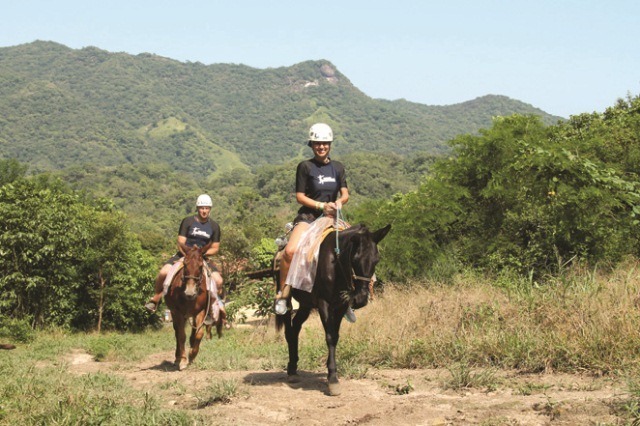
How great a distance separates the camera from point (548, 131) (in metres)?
27.1

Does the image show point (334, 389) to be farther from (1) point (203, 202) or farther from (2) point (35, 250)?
(2) point (35, 250)

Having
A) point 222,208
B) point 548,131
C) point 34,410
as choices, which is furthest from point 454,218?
point 222,208

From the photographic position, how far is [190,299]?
1217 cm

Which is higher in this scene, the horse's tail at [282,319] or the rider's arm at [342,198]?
the rider's arm at [342,198]

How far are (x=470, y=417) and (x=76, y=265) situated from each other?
30.4m

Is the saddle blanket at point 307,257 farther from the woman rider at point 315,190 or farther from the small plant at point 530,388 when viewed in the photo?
the small plant at point 530,388

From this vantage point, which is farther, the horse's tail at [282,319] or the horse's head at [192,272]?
the horse's head at [192,272]

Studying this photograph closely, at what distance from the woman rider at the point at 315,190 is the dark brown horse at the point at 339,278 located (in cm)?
36

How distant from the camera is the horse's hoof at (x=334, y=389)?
7.88 meters

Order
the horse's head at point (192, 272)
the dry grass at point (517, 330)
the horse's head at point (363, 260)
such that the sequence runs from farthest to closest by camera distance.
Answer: the horse's head at point (192, 272) < the horse's head at point (363, 260) < the dry grass at point (517, 330)

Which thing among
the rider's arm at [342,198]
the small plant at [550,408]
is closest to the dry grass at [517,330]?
the small plant at [550,408]

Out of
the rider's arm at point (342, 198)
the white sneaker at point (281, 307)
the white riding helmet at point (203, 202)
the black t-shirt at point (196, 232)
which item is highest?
the rider's arm at point (342, 198)

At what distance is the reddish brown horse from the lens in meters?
12.2

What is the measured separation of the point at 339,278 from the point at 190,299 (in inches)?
181
